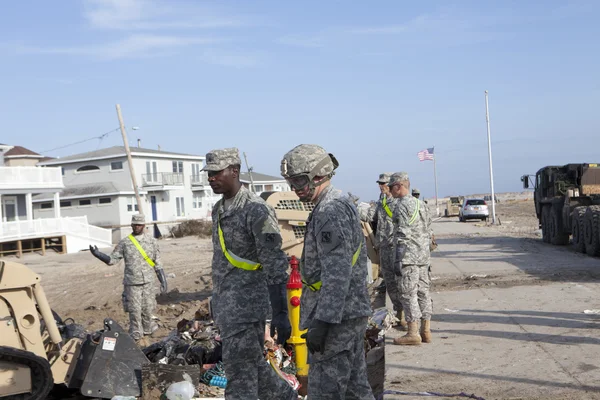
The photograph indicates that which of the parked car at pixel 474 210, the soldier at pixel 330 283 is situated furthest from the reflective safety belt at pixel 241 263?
the parked car at pixel 474 210

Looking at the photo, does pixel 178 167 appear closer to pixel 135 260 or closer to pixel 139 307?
pixel 135 260

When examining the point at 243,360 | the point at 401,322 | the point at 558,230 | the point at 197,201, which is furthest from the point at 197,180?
the point at 243,360

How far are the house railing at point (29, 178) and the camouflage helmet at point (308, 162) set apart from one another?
116ft

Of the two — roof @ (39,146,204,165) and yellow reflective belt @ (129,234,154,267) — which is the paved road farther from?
roof @ (39,146,204,165)

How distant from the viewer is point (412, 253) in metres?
8.40

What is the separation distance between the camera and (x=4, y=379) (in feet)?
22.4

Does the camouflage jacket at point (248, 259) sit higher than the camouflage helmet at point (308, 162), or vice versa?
the camouflage helmet at point (308, 162)

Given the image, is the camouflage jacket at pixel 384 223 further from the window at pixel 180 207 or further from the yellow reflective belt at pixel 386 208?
Result: the window at pixel 180 207

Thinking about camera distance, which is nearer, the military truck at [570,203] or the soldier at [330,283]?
the soldier at [330,283]

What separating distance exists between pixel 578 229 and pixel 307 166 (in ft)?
58.5

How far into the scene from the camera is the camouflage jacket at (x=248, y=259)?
528 cm

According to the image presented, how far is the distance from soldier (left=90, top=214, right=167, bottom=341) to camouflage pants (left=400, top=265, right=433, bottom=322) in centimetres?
394

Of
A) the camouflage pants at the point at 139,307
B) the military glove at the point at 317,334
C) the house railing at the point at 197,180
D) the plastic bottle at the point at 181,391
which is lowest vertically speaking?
the plastic bottle at the point at 181,391

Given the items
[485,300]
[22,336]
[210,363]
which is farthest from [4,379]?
[485,300]
